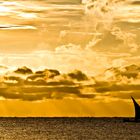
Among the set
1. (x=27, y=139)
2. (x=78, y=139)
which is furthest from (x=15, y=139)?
(x=78, y=139)

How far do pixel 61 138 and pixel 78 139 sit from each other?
32.1ft

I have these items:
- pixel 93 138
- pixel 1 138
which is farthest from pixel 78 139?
pixel 1 138

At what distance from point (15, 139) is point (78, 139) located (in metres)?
19.2

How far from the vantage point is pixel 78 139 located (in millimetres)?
190250

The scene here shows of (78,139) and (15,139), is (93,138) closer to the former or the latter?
(78,139)

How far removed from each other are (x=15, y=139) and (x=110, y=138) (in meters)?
27.1

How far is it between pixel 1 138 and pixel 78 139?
79.3 feet

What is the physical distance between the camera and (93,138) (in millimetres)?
196250

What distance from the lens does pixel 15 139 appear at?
647 ft

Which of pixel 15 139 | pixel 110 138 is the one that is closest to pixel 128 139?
pixel 110 138

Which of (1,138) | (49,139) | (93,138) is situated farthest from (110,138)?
(1,138)

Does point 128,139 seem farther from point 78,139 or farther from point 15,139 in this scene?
point 15,139

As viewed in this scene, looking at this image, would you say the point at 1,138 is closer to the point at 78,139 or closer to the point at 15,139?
the point at 15,139

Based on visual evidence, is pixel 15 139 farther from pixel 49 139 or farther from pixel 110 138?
pixel 110 138
